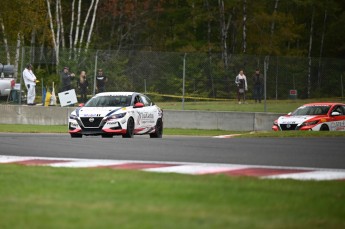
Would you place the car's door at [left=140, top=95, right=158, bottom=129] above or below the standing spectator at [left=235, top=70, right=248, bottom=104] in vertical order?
below

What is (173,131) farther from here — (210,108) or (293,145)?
(293,145)

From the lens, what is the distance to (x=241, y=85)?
121ft

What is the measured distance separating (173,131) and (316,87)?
6.31m

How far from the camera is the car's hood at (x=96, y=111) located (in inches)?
1004

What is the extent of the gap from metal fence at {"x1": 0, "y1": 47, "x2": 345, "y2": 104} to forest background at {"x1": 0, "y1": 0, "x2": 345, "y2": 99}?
0.03 m

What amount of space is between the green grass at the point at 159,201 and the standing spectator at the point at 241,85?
23.3m

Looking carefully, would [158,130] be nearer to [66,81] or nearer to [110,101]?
[110,101]

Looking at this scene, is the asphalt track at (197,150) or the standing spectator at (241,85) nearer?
the asphalt track at (197,150)

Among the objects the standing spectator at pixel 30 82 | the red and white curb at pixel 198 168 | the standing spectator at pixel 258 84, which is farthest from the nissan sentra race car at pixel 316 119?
the red and white curb at pixel 198 168

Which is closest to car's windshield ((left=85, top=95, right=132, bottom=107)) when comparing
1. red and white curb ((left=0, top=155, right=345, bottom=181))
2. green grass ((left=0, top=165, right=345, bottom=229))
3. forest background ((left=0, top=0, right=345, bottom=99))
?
forest background ((left=0, top=0, right=345, bottom=99))

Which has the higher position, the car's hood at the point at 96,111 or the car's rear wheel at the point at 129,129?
the car's hood at the point at 96,111

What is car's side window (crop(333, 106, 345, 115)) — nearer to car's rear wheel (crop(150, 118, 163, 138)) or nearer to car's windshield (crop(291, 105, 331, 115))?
car's windshield (crop(291, 105, 331, 115))

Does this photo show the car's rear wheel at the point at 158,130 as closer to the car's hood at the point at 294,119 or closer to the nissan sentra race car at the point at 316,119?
the nissan sentra race car at the point at 316,119

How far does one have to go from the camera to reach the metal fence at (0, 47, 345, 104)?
35.2 meters
